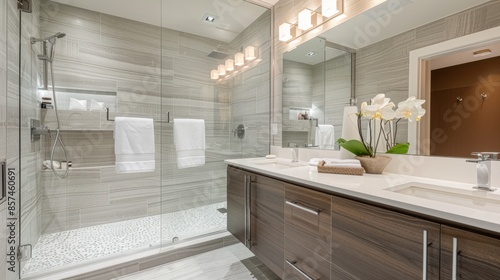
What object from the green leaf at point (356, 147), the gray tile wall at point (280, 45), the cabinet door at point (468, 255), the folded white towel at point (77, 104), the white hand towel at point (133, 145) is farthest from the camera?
the folded white towel at point (77, 104)

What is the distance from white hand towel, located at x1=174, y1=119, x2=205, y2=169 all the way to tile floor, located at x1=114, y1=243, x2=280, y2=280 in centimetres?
84

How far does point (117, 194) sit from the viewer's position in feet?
8.08

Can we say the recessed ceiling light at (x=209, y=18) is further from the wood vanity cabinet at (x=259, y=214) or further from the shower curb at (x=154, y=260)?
the shower curb at (x=154, y=260)

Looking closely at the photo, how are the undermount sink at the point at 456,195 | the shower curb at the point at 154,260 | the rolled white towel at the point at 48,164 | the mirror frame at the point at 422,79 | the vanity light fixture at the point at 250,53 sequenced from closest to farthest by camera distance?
the undermount sink at the point at 456,195 → the mirror frame at the point at 422,79 → the shower curb at the point at 154,260 → the rolled white towel at the point at 48,164 → the vanity light fixture at the point at 250,53

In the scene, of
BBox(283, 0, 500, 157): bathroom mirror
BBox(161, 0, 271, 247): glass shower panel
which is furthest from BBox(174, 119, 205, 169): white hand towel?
BBox(283, 0, 500, 157): bathroom mirror

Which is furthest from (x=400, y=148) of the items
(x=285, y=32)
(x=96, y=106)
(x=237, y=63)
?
(x=96, y=106)

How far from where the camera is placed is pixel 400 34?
1302 millimetres

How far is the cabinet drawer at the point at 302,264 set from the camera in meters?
1.03

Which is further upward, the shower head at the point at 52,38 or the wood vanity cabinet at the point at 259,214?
the shower head at the point at 52,38

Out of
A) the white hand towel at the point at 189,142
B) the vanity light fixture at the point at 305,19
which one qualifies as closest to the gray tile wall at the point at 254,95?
the white hand towel at the point at 189,142

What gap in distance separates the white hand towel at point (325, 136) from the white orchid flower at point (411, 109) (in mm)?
561

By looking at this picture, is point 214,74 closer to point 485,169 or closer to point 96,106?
point 96,106

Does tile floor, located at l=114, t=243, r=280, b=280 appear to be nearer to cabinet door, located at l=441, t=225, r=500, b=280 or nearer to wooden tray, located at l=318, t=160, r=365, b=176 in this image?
wooden tray, located at l=318, t=160, r=365, b=176

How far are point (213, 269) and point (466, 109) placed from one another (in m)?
1.88
